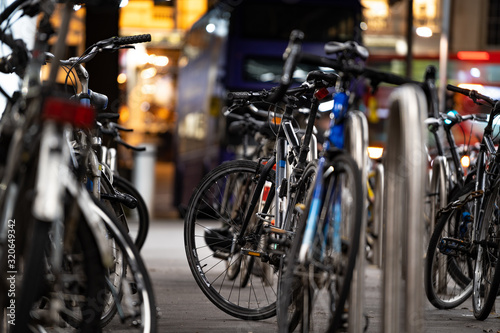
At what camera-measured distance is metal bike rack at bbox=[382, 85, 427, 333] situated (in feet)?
11.6

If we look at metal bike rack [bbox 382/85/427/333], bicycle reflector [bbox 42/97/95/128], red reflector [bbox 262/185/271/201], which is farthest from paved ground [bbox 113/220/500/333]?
bicycle reflector [bbox 42/97/95/128]

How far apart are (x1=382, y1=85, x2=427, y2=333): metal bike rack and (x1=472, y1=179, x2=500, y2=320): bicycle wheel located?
75.1 inches

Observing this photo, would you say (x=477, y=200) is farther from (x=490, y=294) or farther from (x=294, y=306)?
(x=294, y=306)

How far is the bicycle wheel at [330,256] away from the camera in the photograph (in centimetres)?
358

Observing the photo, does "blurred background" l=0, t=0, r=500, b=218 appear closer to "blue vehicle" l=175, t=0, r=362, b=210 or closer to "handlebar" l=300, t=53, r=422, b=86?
"blue vehicle" l=175, t=0, r=362, b=210

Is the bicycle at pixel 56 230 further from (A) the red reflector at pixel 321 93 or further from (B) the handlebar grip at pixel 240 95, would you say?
(B) the handlebar grip at pixel 240 95

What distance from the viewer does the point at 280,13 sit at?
15938 millimetres

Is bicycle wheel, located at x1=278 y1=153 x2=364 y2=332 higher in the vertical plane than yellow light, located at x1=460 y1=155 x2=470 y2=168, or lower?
lower

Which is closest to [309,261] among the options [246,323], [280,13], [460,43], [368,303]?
[246,323]

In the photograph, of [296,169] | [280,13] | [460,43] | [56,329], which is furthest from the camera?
[460,43]

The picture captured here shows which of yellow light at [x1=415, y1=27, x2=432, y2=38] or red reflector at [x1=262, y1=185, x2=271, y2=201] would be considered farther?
yellow light at [x1=415, y1=27, x2=432, y2=38]

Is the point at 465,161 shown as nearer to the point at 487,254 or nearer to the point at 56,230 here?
the point at 487,254

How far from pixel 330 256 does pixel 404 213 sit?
1.10ft

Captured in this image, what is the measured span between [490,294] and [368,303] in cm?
108
